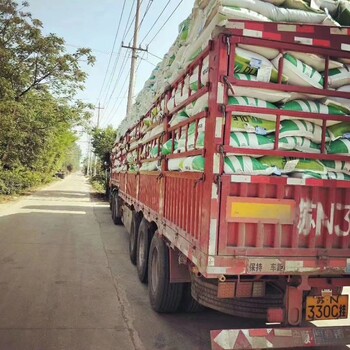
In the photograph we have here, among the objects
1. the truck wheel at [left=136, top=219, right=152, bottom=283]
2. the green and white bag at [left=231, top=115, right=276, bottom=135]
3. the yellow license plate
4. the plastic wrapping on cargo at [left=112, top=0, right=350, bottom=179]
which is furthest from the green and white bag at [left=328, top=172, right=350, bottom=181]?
the truck wheel at [left=136, top=219, right=152, bottom=283]

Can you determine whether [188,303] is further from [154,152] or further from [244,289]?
[154,152]

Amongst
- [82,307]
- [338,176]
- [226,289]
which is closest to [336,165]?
[338,176]

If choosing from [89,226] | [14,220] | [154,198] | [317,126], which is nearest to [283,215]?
[317,126]

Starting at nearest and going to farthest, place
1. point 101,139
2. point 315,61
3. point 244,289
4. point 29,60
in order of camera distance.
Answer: point 315,61 < point 244,289 < point 29,60 < point 101,139

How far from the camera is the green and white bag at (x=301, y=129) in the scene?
10.2 feet

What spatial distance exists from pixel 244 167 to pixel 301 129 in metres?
0.59

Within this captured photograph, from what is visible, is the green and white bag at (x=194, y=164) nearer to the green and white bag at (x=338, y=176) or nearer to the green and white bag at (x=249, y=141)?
the green and white bag at (x=249, y=141)

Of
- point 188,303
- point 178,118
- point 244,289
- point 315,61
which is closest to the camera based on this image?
point 315,61

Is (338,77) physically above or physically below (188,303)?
above

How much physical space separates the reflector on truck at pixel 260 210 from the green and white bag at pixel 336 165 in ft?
1.50

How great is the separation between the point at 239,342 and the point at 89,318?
7.42 feet

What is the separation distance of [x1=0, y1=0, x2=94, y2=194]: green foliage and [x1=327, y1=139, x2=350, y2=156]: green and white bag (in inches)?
599

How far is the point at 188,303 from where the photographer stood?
473 centimetres

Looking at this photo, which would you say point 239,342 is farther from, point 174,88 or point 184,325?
point 174,88
